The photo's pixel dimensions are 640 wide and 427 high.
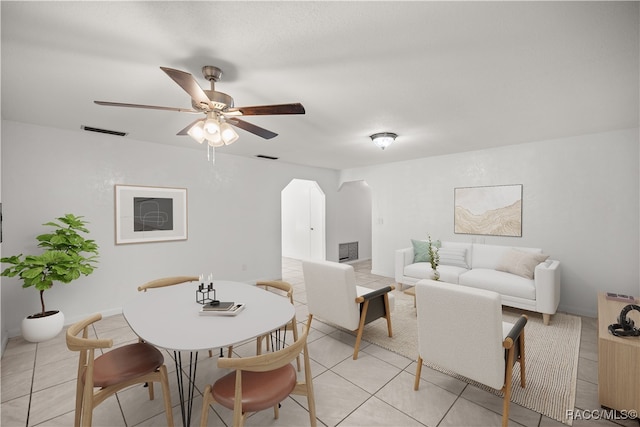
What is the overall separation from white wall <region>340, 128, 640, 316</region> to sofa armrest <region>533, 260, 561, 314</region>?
711 millimetres

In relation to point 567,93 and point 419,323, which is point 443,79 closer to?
point 567,93

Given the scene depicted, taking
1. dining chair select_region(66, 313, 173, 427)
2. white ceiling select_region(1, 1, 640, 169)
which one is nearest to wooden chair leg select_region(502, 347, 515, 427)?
white ceiling select_region(1, 1, 640, 169)

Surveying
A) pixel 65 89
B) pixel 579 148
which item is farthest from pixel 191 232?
pixel 579 148

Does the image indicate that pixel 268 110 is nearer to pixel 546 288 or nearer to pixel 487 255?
pixel 546 288

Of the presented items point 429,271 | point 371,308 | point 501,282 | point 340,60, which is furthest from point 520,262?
point 340,60

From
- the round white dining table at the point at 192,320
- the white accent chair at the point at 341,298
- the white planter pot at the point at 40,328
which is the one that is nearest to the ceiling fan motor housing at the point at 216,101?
the round white dining table at the point at 192,320

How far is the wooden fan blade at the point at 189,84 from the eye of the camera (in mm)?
1451

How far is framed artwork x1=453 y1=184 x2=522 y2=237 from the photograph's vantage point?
4363mm

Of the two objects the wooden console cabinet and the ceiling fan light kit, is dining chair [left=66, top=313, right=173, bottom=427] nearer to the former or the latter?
the ceiling fan light kit

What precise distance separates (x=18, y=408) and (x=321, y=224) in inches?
218

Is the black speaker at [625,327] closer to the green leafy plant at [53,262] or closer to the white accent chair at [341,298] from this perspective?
the white accent chair at [341,298]

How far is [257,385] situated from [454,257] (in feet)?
13.3

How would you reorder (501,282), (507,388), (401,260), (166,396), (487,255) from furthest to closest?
1. (401,260)
2. (487,255)
3. (501,282)
4. (507,388)
5. (166,396)

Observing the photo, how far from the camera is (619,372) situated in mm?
1890
